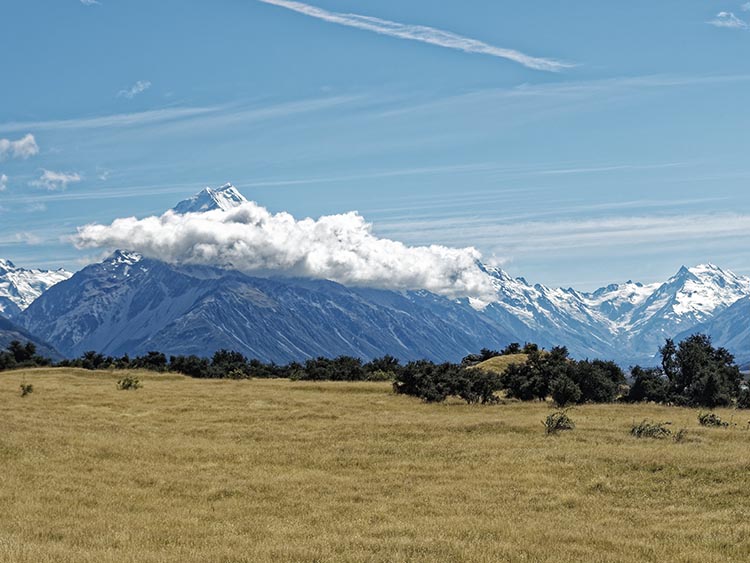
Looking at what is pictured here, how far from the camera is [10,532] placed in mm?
23344

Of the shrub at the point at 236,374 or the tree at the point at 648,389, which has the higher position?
the tree at the point at 648,389

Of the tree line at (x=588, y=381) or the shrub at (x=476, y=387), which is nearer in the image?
the shrub at (x=476, y=387)

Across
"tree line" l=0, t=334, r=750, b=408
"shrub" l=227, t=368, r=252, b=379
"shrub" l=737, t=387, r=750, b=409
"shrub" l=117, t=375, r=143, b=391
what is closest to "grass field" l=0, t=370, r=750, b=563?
"tree line" l=0, t=334, r=750, b=408

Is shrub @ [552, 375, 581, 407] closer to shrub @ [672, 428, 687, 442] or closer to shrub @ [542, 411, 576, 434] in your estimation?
shrub @ [542, 411, 576, 434]

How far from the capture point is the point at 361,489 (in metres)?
31.8

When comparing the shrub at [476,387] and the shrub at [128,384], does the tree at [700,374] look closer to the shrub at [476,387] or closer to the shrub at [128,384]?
the shrub at [476,387]

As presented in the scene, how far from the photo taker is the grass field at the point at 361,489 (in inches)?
866

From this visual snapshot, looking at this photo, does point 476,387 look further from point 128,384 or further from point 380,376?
point 128,384

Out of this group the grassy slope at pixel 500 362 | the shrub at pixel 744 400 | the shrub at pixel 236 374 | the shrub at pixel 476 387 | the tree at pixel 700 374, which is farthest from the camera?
the shrub at pixel 236 374

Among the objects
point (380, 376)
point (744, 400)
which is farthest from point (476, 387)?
point (380, 376)

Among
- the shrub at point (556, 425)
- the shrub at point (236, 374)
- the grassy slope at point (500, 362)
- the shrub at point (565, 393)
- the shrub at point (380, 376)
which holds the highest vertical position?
the grassy slope at point (500, 362)

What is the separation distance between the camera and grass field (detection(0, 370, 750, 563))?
22.0 m

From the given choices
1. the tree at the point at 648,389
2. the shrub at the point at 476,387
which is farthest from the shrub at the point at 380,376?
the tree at the point at 648,389

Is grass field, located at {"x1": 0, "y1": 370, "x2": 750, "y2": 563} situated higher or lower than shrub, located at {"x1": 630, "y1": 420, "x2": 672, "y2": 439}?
lower
